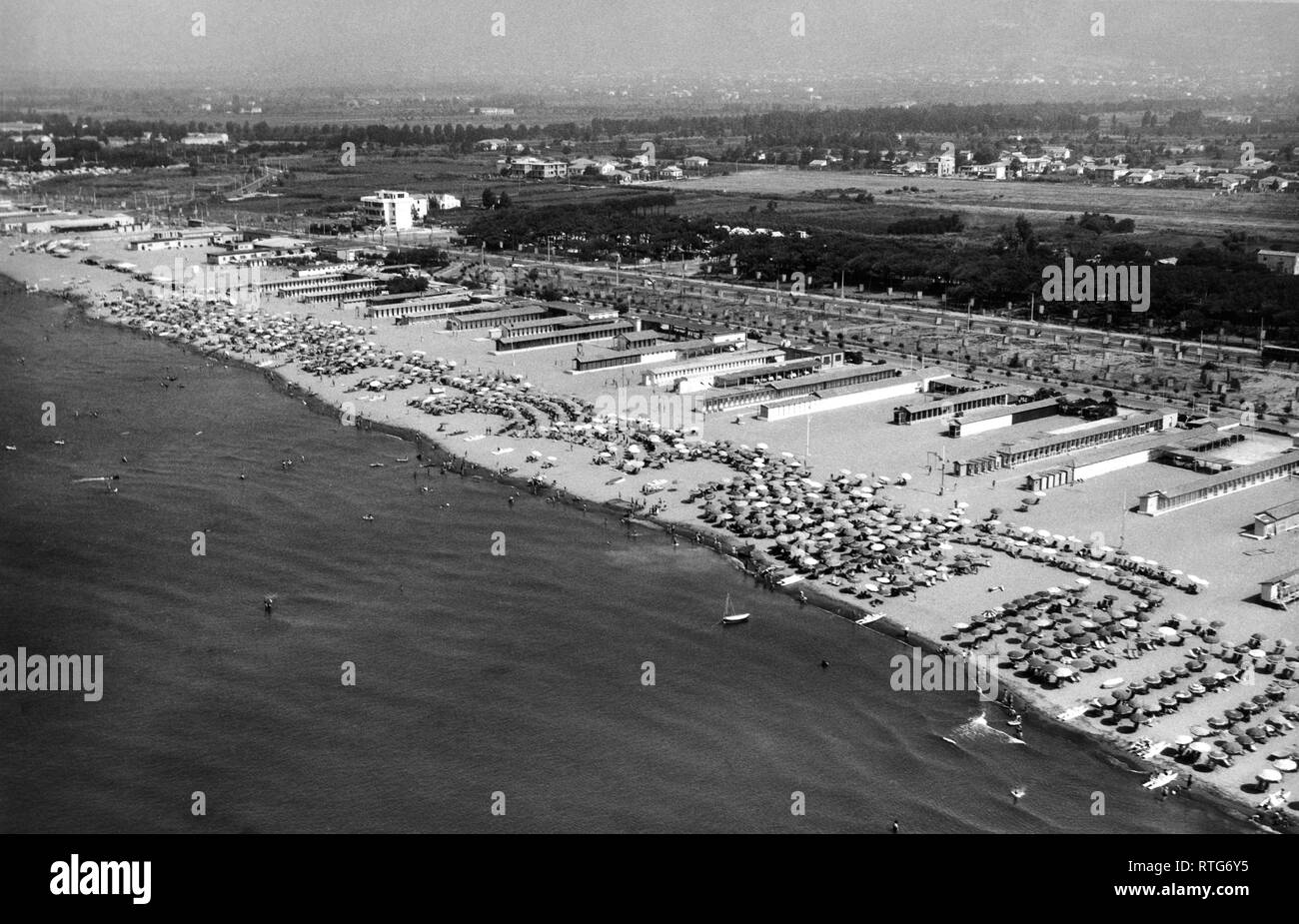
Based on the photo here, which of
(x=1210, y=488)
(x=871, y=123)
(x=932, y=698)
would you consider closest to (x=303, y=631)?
(x=932, y=698)

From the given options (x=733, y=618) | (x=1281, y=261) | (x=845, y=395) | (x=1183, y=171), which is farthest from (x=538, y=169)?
(x=733, y=618)

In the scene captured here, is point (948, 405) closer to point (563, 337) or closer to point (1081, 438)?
point (1081, 438)

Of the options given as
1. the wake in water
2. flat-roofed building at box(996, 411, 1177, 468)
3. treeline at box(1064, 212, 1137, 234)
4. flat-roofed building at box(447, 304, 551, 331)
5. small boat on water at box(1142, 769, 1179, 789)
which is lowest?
small boat on water at box(1142, 769, 1179, 789)

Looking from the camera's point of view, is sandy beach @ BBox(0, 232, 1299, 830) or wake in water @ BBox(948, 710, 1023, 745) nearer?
wake in water @ BBox(948, 710, 1023, 745)

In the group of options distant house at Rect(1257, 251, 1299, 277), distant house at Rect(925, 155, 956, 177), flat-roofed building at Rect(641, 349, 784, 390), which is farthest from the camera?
distant house at Rect(925, 155, 956, 177)

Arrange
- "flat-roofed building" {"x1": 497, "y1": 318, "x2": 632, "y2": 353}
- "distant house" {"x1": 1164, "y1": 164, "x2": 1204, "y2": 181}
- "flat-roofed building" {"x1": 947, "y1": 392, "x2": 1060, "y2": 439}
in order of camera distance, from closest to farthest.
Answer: "flat-roofed building" {"x1": 947, "y1": 392, "x2": 1060, "y2": 439} < "flat-roofed building" {"x1": 497, "y1": 318, "x2": 632, "y2": 353} < "distant house" {"x1": 1164, "y1": 164, "x2": 1204, "y2": 181}

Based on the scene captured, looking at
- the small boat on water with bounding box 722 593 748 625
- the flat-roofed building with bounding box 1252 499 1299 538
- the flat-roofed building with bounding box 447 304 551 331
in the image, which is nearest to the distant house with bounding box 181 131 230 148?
the flat-roofed building with bounding box 447 304 551 331

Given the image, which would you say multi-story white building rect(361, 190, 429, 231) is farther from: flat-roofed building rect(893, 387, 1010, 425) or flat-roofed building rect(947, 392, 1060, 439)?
flat-roofed building rect(947, 392, 1060, 439)

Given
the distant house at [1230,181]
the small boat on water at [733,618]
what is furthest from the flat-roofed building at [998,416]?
the distant house at [1230,181]
